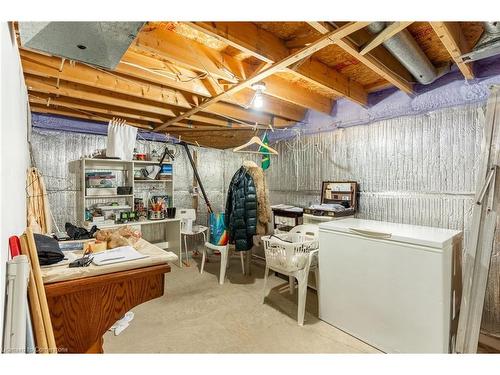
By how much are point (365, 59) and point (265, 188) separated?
1.90 meters

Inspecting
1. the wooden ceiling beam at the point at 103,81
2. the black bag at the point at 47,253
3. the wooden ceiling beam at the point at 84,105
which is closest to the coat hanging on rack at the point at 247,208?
the wooden ceiling beam at the point at 103,81

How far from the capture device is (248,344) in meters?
1.96

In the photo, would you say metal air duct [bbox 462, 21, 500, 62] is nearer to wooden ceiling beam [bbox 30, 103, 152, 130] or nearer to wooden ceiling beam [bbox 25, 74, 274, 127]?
wooden ceiling beam [bbox 25, 74, 274, 127]

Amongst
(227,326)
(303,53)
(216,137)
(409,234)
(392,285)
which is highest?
(303,53)

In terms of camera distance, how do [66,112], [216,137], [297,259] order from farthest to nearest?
[216,137]
[66,112]
[297,259]

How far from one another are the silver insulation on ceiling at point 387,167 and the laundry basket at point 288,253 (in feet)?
2.80

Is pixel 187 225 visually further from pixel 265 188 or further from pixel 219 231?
pixel 265 188

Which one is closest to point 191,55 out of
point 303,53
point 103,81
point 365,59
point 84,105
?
point 303,53

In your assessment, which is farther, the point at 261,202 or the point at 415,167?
the point at 261,202

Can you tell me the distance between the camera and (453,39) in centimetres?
145

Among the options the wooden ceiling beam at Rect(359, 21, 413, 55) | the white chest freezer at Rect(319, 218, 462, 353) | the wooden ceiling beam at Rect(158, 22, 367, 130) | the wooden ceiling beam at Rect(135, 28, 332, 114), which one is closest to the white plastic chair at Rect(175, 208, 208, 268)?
the wooden ceiling beam at Rect(158, 22, 367, 130)

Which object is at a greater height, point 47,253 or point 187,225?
point 47,253

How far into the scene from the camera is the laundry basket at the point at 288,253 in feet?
7.64
